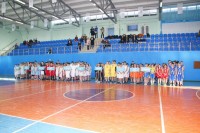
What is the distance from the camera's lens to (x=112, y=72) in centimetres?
1509

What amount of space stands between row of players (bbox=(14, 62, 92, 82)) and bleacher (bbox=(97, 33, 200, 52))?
4.16 metres

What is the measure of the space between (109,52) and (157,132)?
14510 mm

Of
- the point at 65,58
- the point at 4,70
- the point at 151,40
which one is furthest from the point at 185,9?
the point at 4,70

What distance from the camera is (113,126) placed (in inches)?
190

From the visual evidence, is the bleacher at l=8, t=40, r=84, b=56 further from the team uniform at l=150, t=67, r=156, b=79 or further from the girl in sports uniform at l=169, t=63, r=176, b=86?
the girl in sports uniform at l=169, t=63, r=176, b=86

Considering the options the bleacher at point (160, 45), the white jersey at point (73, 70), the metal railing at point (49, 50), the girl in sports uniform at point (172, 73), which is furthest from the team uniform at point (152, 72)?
the metal railing at point (49, 50)

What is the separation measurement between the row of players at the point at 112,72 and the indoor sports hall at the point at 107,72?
73 mm

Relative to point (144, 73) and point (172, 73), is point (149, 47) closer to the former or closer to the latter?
point (144, 73)

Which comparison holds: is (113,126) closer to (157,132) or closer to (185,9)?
(157,132)

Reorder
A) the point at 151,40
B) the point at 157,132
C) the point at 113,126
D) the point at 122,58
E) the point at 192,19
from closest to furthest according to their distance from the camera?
the point at 157,132 < the point at 113,126 < the point at 122,58 < the point at 151,40 < the point at 192,19

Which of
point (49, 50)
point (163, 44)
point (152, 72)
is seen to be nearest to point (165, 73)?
point (152, 72)

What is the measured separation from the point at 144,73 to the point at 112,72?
2601 millimetres

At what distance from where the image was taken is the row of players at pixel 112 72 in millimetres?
13422

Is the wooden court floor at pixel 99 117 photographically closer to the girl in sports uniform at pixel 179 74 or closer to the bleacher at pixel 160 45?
the girl in sports uniform at pixel 179 74
